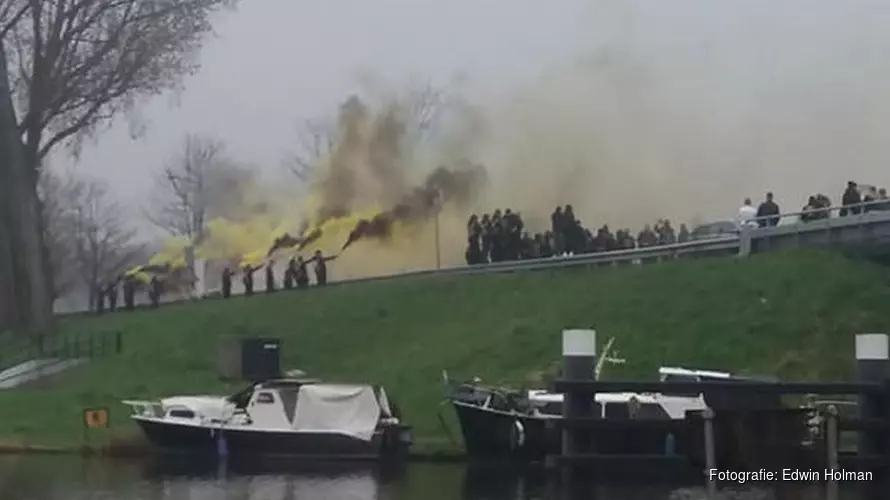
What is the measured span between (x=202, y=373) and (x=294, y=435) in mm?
10593

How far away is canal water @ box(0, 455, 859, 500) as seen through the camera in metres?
31.8

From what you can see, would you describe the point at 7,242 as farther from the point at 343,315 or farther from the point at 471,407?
the point at 471,407

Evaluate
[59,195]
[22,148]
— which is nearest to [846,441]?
[22,148]

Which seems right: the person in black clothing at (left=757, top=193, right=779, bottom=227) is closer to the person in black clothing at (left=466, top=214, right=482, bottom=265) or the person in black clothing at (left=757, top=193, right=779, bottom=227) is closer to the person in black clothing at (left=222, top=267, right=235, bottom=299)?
the person in black clothing at (left=466, top=214, right=482, bottom=265)

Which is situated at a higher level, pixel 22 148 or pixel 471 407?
pixel 22 148

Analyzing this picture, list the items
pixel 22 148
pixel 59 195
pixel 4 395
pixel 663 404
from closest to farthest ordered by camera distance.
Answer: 1. pixel 663 404
2. pixel 4 395
3. pixel 22 148
4. pixel 59 195

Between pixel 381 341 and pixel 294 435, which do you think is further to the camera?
pixel 381 341

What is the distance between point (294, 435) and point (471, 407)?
4854 millimetres

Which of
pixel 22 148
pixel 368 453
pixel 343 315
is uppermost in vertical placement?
pixel 22 148

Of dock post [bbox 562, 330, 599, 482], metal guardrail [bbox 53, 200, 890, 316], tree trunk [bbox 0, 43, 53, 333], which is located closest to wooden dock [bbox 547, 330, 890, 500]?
dock post [bbox 562, 330, 599, 482]

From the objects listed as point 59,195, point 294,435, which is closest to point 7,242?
point 294,435

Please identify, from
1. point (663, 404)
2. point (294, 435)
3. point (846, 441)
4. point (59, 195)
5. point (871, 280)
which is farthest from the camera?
point (59, 195)

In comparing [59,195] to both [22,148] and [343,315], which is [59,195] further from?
[343,315]

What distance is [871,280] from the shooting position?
4625 cm
